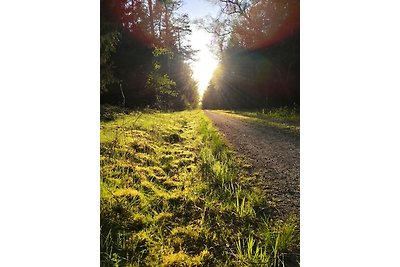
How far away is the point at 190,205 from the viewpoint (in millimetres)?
2553

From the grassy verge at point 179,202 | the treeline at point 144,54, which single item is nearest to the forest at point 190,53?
the treeline at point 144,54

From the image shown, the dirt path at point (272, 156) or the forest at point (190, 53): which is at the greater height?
the forest at point (190, 53)

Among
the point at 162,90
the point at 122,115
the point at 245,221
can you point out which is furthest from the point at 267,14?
the point at 245,221

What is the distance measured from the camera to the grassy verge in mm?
2422

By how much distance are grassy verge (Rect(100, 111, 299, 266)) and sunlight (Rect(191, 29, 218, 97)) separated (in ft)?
0.70

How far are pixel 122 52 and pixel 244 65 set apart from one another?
77cm

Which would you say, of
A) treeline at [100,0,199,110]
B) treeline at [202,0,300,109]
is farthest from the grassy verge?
treeline at [202,0,300,109]

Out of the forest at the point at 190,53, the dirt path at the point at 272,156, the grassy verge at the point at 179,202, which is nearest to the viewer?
the grassy verge at the point at 179,202

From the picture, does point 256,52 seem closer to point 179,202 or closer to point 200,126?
point 200,126

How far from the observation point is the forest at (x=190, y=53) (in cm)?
269

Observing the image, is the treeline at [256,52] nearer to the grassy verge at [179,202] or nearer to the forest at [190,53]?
the forest at [190,53]

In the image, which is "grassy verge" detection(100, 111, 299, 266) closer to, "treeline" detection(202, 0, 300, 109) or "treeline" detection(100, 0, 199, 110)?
"treeline" detection(100, 0, 199, 110)

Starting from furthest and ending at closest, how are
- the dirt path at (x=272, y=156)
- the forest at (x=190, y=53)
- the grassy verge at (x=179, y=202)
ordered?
the forest at (x=190, y=53), the dirt path at (x=272, y=156), the grassy verge at (x=179, y=202)
